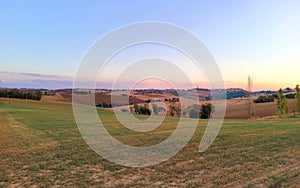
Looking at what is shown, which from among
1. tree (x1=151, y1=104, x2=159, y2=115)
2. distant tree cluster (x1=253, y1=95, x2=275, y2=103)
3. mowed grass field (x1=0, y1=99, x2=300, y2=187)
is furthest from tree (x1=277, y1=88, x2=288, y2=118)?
mowed grass field (x1=0, y1=99, x2=300, y2=187)

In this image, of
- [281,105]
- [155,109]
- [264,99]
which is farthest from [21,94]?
[264,99]

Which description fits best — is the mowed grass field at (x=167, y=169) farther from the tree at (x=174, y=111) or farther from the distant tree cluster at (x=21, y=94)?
the distant tree cluster at (x=21, y=94)

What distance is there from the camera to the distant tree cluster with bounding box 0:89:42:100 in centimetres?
6469

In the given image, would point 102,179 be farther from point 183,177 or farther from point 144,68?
point 144,68

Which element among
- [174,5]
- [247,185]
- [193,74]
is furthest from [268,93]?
[247,185]

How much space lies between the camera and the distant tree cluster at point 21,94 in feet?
212

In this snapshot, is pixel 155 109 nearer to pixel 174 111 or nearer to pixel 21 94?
pixel 174 111

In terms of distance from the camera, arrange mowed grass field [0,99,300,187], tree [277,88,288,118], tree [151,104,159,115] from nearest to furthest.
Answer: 1. mowed grass field [0,99,300,187]
2. tree [151,104,159,115]
3. tree [277,88,288,118]

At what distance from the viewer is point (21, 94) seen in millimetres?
65562

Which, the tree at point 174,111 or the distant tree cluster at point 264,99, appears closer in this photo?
the tree at point 174,111

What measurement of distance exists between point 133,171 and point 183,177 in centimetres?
153

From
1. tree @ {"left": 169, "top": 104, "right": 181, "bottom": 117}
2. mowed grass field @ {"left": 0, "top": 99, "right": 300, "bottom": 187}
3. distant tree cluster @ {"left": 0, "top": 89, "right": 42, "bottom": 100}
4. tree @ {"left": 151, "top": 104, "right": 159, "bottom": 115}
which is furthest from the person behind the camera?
distant tree cluster @ {"left": 0, "top": 89, "right": 42, "bottom": 100}

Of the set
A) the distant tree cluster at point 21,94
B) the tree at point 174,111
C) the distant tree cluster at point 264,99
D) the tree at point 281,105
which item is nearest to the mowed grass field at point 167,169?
the tree at point 174,111

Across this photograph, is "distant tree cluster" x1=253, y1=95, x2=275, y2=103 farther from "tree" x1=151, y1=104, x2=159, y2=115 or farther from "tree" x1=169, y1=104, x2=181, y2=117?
"tree" x1=151, y1=104, x2=159, y2=115
